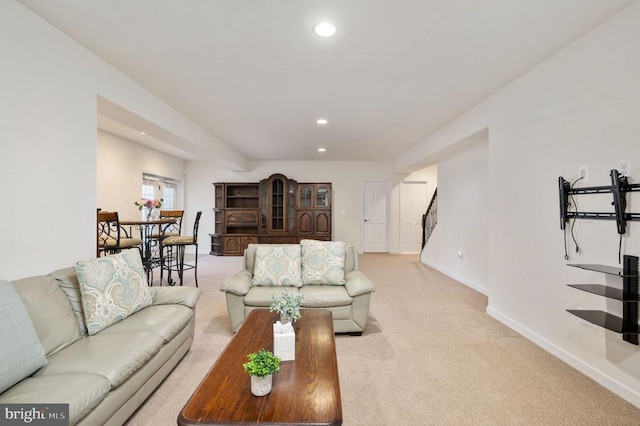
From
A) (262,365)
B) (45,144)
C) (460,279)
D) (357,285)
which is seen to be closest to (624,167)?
(357,285)

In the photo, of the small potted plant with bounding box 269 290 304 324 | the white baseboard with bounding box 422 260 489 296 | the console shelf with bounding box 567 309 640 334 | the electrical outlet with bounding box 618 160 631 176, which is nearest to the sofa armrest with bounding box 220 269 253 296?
the small potted plant with bounding box 269 290 304 324

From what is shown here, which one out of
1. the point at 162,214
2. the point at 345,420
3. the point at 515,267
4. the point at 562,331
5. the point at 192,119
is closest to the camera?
the point at 345,420

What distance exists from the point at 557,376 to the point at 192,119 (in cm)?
501

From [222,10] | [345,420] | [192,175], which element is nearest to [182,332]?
[345,420]

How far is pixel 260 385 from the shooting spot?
1249 mm

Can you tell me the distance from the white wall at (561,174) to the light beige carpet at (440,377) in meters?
0.24

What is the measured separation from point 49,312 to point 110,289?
335mm

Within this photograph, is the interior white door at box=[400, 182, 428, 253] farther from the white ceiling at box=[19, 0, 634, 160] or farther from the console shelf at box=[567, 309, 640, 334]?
the console shelf at box=[567, 309, 640, 334]

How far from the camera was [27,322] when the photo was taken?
4.80ft

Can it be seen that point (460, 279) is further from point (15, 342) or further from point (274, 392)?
point (15, 342)

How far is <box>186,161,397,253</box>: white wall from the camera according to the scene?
7711 millimetres

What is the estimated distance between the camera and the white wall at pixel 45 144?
1.81 metres

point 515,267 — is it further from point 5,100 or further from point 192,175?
point 192,175

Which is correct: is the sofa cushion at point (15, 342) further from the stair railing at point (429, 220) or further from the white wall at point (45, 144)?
the stair railing at point (429, 220)
